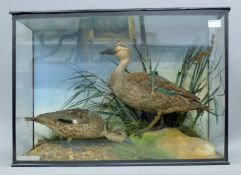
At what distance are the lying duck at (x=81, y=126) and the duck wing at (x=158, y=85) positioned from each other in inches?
7.1

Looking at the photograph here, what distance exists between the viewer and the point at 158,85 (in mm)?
1692

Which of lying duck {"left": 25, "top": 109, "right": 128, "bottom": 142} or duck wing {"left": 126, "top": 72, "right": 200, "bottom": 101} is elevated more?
duck wing {"left": 126, "top": 72, "right": 200, "bottom": 101}

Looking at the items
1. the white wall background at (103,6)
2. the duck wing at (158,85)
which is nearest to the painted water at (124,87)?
the duck wing at (158,85)

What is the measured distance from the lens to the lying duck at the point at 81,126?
5.61ft

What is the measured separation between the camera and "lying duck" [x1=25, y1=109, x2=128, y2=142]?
5.61ft

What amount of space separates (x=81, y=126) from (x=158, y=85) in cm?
30

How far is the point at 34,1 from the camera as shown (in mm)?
2145

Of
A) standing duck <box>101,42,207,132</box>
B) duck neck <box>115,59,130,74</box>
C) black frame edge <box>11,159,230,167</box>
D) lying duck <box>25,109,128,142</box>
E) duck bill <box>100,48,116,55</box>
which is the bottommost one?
black frame edge <box>11,159,230,167</box>

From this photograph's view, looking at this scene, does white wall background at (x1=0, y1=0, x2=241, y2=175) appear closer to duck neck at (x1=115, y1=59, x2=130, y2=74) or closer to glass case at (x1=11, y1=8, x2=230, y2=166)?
glass case at (x1=11, y1=8, x2=230, y2=166)

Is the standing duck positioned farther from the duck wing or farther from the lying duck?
the lying duck

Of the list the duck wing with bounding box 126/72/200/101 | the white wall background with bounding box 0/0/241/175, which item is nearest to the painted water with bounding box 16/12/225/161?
the duck wing with bounding box 126/72/200/101

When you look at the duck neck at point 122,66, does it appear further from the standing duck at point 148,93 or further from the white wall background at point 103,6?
the white wall background at point 103,6

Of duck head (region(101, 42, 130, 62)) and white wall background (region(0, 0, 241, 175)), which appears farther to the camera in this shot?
white wall background (region(0, 0, 241, 175))
